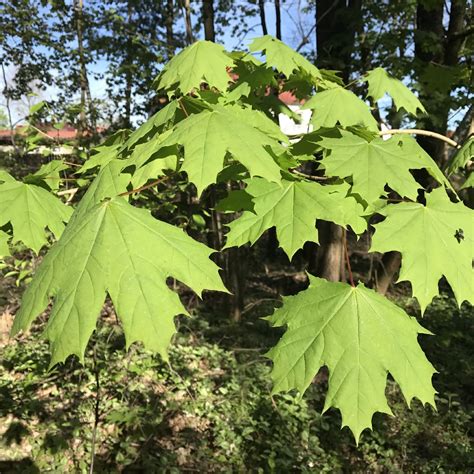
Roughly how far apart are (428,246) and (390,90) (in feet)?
4.17

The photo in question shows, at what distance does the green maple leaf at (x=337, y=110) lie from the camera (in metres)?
1.74

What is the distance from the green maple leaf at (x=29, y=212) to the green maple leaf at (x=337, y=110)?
1158 mm

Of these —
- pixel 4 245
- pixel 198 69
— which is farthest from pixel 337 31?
pixel 4 245

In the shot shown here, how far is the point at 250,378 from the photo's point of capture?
436cm

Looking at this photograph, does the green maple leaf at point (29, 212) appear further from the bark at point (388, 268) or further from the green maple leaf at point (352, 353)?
the bark at point (388, 268)

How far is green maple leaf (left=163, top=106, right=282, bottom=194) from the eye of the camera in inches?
44.4

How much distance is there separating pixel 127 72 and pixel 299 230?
5187 millimetres

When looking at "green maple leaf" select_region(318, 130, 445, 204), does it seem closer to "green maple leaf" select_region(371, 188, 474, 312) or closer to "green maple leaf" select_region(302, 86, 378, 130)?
"green maple leaf" select_region(371, 188, 474, 312)

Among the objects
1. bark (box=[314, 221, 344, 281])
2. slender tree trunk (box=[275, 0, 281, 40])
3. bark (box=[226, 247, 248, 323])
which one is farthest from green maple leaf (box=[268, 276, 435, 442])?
slender tree trunk (box=[275, 0, 281, 40])

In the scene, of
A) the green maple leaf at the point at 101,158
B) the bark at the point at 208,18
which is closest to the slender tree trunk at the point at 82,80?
the bark at the point at 208,18

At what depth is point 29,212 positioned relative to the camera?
152 centimetres

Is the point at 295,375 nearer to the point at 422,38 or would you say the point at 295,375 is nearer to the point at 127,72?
the point at 422,38

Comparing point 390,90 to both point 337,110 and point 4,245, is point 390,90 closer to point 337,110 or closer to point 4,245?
point 337,110

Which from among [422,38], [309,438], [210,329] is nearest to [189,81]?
[309,438]
